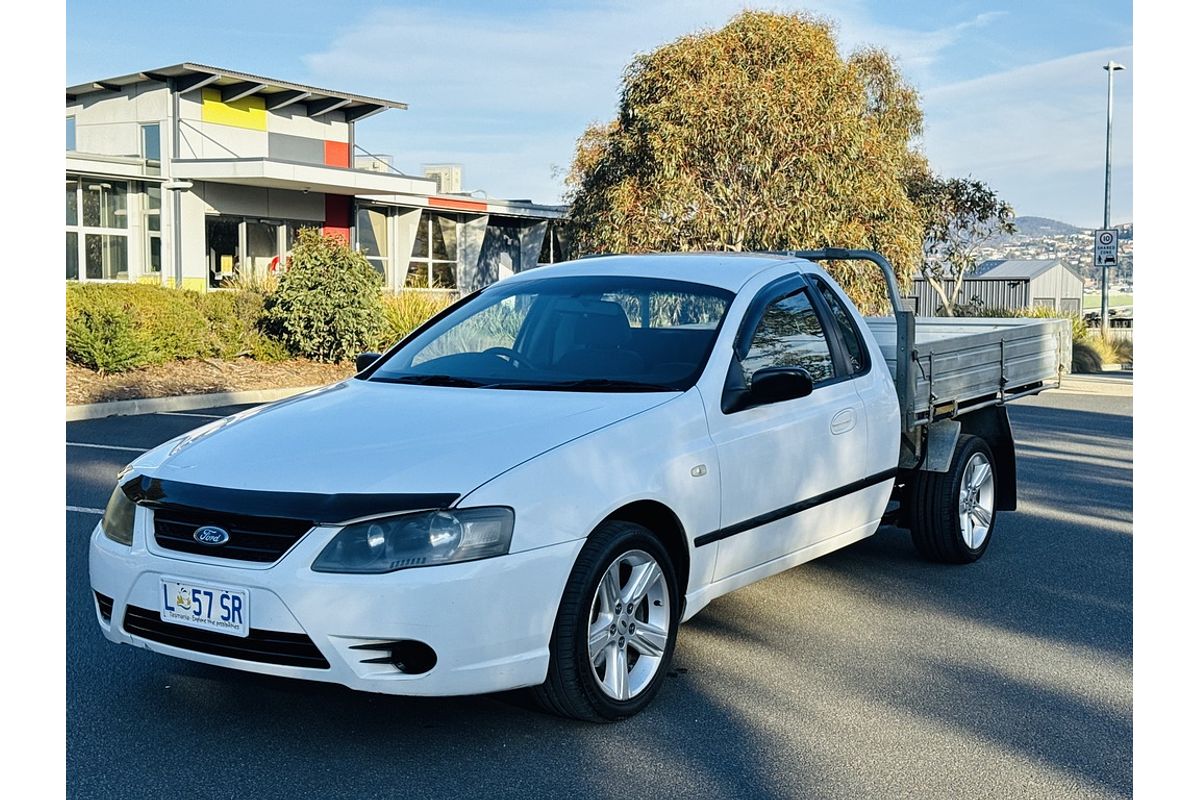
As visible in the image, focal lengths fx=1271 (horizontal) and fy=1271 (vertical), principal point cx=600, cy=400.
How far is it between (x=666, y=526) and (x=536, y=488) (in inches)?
31.2

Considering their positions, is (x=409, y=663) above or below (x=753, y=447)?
below

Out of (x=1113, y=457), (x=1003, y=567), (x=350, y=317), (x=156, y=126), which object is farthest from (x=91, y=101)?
(x=1003, y=567)

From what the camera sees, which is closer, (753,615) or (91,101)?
(753,615)

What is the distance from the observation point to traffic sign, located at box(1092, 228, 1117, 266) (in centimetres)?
2795

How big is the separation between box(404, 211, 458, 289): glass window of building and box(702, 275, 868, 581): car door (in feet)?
102

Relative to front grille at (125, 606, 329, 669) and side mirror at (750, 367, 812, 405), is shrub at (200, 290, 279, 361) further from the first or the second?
front grille at (125, 606, 329, 669)

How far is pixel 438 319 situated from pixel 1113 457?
7.99m

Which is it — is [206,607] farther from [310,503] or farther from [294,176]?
[294,176]

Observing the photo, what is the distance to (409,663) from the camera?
408 cm

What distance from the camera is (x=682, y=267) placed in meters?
6.00

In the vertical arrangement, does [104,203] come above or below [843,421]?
above

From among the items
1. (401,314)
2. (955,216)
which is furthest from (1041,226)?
(401,314)

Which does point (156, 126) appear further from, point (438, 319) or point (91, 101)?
point (438, 319)

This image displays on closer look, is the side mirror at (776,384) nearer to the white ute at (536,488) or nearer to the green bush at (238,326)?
the white ute at (536,488)
